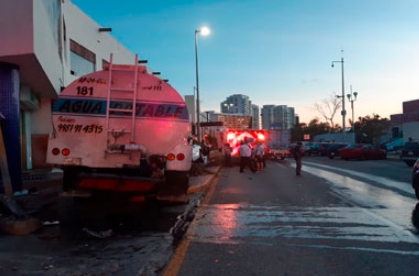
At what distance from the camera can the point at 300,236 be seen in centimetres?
777

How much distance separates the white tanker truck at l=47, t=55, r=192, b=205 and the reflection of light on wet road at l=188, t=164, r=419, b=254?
4.83ft

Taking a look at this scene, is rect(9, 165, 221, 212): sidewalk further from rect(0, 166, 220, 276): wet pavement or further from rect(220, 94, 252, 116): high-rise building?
rect(220, 94, 252, 116): high-rise building

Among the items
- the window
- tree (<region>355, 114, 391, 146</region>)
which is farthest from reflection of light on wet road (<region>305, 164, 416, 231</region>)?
tree (<region>355, 114, 391, 146</region>)

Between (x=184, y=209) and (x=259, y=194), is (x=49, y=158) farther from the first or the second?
(x=259, y=194)

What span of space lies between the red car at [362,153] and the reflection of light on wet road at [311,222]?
26.9 metres

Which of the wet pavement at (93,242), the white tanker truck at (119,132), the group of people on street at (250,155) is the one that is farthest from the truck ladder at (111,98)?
the group of people on street at (250,155)

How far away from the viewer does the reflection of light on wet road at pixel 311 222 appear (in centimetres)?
775

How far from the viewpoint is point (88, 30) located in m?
27.7

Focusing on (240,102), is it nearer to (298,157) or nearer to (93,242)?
(298,157)

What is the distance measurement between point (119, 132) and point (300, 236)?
155 inches

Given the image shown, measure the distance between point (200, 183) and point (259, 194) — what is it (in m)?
2.72

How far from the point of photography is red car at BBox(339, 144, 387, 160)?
38656mm

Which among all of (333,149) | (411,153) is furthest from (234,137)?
(333,149)

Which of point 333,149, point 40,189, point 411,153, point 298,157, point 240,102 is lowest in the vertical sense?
point 40,189
